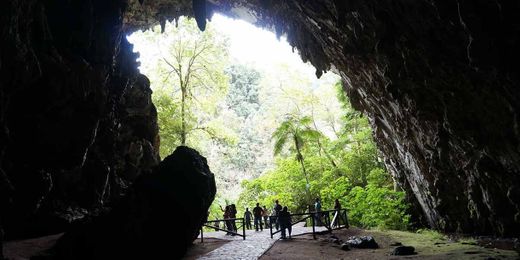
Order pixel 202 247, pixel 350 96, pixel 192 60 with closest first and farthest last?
pixel 202 247 < pixel 350 96 < pixel 192 60

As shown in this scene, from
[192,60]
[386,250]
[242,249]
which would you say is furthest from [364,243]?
[192,60]

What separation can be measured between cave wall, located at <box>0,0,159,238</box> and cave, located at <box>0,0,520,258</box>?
0.17 feet

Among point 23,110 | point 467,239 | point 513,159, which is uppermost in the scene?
point 23,110

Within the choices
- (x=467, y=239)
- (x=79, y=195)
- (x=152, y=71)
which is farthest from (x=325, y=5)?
(x=152, y=71)

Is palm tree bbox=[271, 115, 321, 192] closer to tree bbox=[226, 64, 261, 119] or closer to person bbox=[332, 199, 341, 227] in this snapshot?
person bbox=[332, 199, 341, 227]

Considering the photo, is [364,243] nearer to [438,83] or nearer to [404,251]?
[404,251]

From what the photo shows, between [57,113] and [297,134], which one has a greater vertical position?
[297,134]

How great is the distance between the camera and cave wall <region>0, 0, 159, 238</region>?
13.5 metres

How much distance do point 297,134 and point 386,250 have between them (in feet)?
60.8

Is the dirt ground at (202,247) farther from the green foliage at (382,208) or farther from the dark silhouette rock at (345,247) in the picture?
the green foliage at (382,208)

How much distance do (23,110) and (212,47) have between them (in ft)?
61.1

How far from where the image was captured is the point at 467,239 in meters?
14.5

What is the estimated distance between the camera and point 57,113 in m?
15.5

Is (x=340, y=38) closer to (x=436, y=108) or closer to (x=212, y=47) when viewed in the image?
(x=436, y=108)
